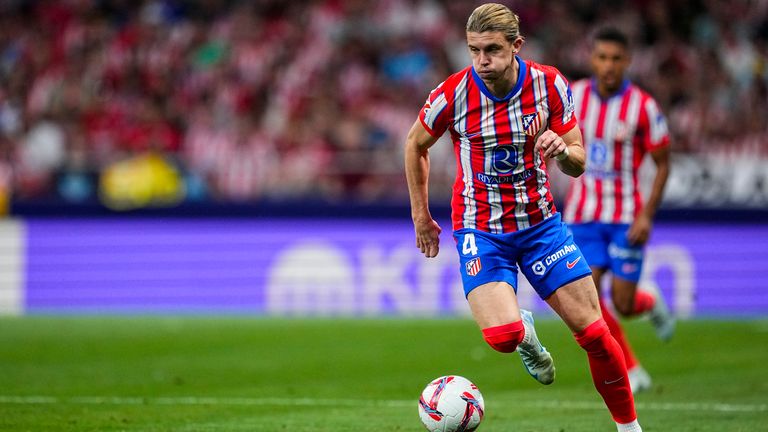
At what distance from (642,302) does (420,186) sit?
411cm

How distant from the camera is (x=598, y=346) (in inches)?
257

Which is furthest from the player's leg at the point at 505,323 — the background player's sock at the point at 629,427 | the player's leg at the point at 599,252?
the player's leg at the point at 599,252

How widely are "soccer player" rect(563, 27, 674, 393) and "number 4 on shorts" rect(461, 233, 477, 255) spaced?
9.75 ft

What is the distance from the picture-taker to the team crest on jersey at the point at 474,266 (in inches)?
262

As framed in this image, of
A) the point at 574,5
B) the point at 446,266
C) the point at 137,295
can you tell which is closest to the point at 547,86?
the point at 446,266

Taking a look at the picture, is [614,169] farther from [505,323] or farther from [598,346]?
[505,323]

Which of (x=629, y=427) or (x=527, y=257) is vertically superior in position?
(x=527, y=257)

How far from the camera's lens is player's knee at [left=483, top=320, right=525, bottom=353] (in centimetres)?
647

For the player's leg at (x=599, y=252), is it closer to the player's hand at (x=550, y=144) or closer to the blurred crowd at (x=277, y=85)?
the player's hand at (x=550, y=144)

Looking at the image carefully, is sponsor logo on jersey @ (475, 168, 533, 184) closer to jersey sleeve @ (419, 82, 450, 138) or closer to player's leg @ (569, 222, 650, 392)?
jersey sleeve @ (419, 82, 450, 138)

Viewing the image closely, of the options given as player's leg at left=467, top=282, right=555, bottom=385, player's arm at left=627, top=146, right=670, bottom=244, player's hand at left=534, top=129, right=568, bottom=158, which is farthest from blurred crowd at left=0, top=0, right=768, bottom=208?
player's hand at left=534, top=129, right=568, bottom=158

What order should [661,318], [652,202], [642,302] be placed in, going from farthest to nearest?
[661,318], [642,302], [652,202]

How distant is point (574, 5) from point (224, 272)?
768cm

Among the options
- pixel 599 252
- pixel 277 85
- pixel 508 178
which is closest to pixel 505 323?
pixel 508 178
